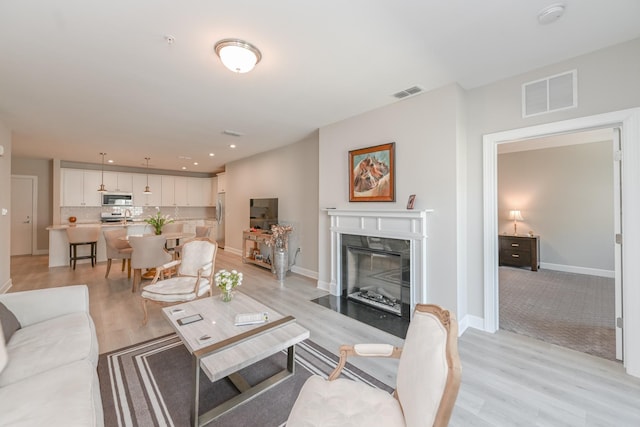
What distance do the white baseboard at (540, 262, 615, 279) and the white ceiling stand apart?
4.69 metres

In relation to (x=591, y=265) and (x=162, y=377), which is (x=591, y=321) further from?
(x=162, y=377)

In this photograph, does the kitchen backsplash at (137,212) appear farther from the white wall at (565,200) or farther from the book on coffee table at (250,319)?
the white wall at (565,200)

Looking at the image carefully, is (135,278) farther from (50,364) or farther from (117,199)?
(117,199)

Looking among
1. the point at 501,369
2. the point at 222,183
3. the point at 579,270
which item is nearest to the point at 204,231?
the point at 222,183

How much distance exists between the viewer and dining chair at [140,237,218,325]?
292 cm

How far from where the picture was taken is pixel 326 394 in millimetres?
1300

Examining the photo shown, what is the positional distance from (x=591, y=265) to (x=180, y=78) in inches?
293

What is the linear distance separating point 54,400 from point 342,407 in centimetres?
132

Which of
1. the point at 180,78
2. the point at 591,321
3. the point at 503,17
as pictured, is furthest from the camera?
the point at 591,321

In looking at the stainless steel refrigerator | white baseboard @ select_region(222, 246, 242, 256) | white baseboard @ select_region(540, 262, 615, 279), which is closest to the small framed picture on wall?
white baseboard @ select_region(540, 262, 615, 279)

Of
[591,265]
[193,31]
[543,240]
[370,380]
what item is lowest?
[370,380]

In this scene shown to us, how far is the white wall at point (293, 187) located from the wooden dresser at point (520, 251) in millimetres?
4297

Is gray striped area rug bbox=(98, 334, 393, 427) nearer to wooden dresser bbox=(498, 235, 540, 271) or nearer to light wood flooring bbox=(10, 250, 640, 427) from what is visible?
light wood flooring bbox=(10, 250, 640, 427)

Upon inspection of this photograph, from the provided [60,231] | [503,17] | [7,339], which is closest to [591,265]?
[503,17]
